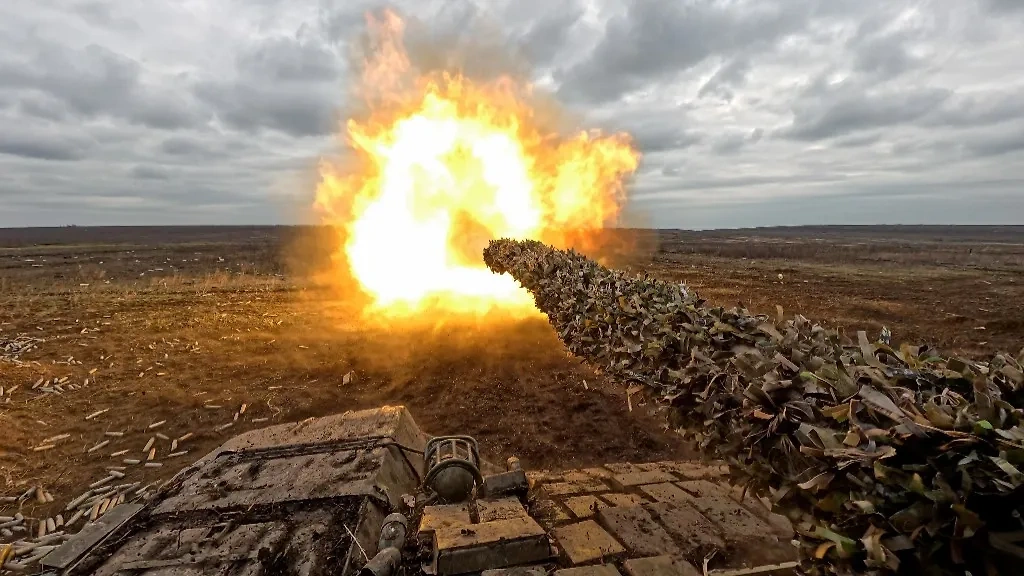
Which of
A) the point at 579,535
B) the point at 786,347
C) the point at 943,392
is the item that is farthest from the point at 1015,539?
the point at 579,535

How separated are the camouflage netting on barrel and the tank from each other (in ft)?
5.38

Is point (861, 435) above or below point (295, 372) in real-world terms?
above

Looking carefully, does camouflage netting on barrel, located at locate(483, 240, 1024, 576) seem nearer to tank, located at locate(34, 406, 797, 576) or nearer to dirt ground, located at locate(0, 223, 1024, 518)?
tank, located at locate(34, 406, 797, 576)

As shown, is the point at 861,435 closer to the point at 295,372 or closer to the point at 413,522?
the point at 413,522

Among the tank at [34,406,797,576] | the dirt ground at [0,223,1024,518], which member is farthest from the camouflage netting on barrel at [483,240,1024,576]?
the dirt ground at [0,223,1024,518]

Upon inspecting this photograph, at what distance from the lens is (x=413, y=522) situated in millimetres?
7047

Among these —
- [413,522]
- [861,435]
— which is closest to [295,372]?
[413,522]

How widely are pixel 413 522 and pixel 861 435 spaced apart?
16.9 feet

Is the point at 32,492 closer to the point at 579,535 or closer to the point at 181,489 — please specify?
the point at 181,489

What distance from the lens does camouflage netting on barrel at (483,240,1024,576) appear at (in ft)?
10.1

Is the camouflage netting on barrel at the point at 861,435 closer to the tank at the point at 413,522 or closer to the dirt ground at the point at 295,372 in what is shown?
the tank at the point at 413,522

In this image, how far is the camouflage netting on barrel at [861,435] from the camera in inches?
121

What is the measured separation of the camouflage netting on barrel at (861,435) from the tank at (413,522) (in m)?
1.64

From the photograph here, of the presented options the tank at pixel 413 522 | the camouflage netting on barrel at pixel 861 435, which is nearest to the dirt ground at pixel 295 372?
the tank at pixel 413 522
